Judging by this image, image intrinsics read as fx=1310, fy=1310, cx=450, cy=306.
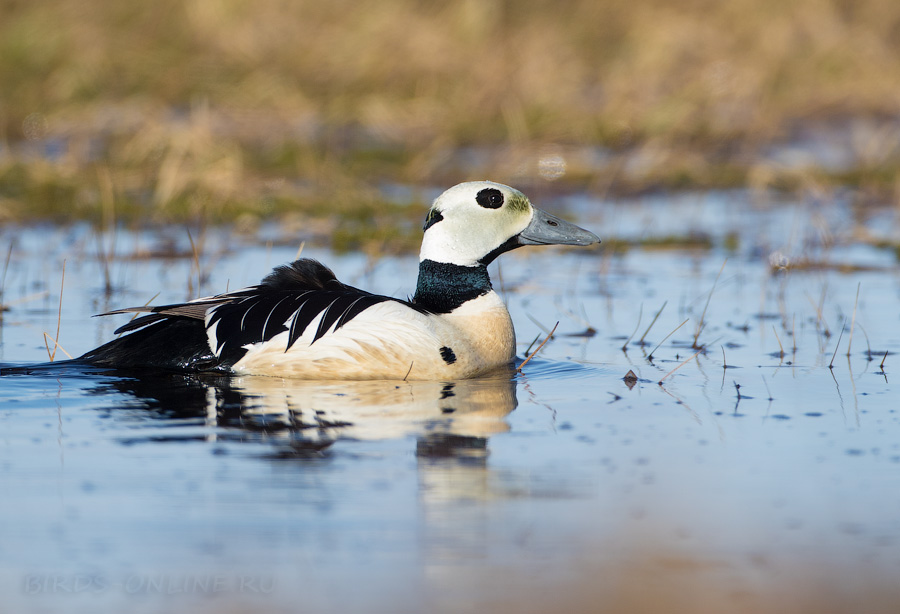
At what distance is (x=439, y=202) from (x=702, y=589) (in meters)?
3.45

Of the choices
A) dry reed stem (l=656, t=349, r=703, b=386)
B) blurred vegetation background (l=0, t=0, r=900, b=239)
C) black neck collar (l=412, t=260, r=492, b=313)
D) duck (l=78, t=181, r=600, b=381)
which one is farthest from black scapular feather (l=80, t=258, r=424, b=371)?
blurred vegetation background (l=0, t=0, r=900, b=239)

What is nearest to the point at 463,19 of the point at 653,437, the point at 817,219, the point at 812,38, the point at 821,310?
the point at 812,38

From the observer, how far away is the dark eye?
6844mm

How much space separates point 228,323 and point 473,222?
54.7 inches

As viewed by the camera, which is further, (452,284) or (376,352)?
(452,284)

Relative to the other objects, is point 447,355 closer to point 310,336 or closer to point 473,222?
point 310,336

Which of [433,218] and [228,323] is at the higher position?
[433,218]

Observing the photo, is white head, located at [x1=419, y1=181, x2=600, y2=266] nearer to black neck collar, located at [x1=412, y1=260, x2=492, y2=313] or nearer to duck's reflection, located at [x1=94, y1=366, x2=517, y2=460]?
black neck collar, located at [x1=412, y1=260, x2=492, y2=313]

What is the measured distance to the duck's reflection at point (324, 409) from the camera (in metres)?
5.23

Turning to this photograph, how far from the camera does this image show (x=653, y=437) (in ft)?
17.6

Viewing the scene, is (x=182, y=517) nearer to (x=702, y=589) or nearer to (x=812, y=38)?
(x=702, y=589)

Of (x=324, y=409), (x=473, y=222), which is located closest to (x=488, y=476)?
(x=324, y=409)

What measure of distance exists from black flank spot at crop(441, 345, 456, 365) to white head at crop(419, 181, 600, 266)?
641mm

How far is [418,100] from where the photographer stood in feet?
50.0
